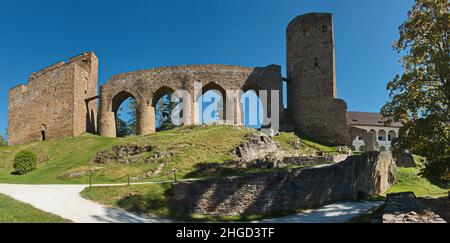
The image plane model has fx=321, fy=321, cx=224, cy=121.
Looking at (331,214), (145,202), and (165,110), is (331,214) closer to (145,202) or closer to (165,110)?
(145,202)

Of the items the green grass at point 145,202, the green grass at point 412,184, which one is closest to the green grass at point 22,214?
the green grass at point 145,202

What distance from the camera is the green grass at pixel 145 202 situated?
12.1 metres

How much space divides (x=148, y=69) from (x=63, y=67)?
8.83 m

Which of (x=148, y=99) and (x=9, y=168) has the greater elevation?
(x=148, y=99)

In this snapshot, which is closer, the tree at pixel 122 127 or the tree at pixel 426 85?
the tree at pixel 426 85

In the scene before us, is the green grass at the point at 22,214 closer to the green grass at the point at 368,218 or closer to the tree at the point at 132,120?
Answer: the green grass at the point at 368,218

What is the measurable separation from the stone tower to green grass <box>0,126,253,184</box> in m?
9.65

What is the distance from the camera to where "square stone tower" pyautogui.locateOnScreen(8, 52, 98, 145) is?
32688 millimetres

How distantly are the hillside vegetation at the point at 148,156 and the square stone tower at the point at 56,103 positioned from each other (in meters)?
4.13

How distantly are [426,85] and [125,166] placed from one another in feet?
52.7

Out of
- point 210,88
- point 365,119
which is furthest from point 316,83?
point 365,119
